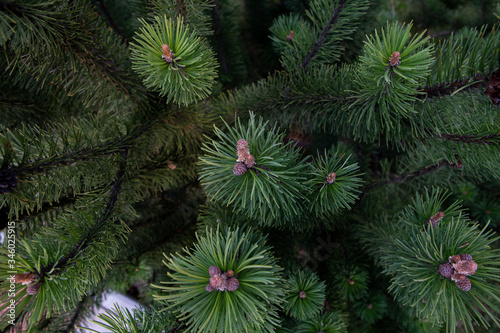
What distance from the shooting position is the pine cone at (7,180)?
421mm

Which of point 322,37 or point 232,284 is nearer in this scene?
point 232,284

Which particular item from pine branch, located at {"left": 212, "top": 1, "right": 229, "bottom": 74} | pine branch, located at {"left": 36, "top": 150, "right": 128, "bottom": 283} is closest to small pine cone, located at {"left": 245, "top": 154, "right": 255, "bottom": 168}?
pine branch, located at {"left": 36, "top": 150, "right": 128, "bottom": 283}

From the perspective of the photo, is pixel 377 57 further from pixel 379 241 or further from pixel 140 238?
pixel 140 238

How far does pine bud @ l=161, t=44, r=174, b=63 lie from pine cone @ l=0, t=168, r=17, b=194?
310 millimetres

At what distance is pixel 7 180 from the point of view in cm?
43

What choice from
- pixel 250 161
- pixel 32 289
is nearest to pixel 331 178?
pixel 250 161

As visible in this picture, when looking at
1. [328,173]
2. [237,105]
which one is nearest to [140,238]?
[237,105]

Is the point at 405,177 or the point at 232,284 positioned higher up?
the point at 405,177

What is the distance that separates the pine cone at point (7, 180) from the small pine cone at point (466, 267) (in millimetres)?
717

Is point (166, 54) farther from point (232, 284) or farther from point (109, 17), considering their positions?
point (109, 17)

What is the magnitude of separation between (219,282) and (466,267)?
371mm

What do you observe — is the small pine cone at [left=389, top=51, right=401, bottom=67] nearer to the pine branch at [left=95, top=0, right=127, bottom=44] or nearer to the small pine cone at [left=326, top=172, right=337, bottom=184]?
the small pine cone at [left=326, top=172, right=337, bottom=184]

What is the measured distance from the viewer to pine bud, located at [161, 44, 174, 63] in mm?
419

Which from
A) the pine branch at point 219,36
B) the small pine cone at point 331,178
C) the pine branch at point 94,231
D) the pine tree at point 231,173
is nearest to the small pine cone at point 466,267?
the pine tree at point 231,173
